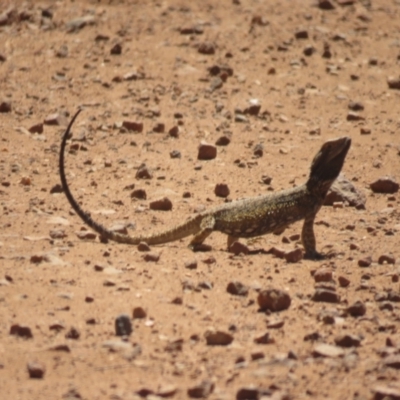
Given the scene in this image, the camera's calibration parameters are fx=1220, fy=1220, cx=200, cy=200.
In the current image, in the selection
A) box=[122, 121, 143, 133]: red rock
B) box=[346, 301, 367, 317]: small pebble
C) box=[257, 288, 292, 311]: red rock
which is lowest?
box=[122, 121, 143, 133]: red rock

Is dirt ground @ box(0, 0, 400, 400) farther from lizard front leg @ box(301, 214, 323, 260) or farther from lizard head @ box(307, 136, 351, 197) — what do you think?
lizard head @ box(307, 136, 351, 197)

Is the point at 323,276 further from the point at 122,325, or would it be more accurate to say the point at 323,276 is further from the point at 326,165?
the point at 122,325

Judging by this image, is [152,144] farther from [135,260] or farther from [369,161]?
[135,260]

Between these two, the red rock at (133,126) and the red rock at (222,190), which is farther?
the red rock at (133,126)

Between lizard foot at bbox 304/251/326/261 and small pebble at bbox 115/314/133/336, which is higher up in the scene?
small pebble at bbox 115/314/133/336

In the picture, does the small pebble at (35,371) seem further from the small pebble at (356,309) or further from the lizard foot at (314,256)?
the lizard foot at (314,256)

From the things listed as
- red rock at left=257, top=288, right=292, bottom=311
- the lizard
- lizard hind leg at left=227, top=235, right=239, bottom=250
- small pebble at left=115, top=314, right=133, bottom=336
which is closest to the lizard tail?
the lizard

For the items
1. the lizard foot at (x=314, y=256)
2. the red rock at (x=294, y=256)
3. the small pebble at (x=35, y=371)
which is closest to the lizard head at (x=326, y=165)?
the lizard foot at (x=314, y=256)

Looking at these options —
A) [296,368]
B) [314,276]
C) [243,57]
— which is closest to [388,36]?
[243,57]
